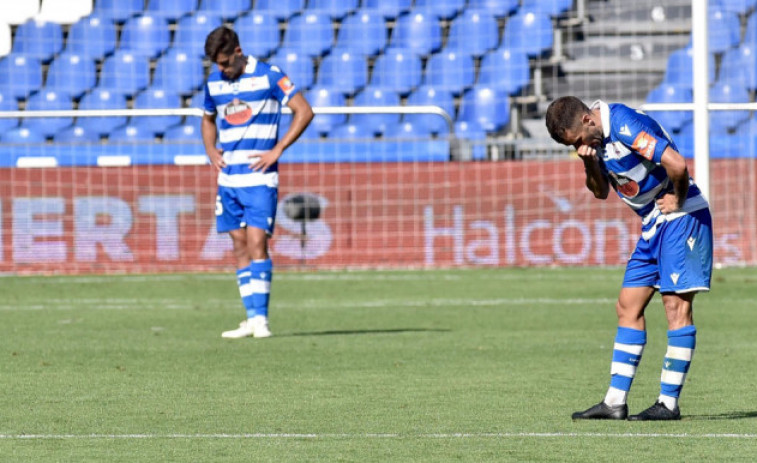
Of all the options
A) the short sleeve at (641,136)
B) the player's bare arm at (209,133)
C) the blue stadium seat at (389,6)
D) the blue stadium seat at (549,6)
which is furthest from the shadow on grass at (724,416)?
the blue stadium seat at (389,6)

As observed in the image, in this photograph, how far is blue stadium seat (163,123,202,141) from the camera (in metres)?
19.0

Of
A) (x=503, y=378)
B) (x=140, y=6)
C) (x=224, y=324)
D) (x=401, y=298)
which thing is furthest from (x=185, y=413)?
(x=140, y=6)

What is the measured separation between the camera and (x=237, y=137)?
9.12 meters

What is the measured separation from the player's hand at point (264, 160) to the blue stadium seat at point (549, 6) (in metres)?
11.2

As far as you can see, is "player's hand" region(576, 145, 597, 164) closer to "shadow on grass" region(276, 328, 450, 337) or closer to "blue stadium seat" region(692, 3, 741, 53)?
"shadow on grass" region(276, 328, 450, 337)

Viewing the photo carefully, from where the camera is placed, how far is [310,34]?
66.6 feet

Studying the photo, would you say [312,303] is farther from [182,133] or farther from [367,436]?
[182,133]

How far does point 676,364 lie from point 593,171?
0.83 m

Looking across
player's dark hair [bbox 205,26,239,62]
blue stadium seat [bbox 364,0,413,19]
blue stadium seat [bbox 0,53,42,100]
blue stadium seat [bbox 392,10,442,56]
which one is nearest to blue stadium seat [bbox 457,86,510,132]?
blue stadium seat [bbox 392,10,442,56]

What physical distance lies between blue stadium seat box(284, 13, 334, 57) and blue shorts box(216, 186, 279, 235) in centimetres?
1120

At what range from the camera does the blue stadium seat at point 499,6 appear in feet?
65.8

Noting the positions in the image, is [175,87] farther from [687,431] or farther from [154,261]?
[687,431]

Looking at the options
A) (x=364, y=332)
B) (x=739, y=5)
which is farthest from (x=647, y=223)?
(x=739, y=5)

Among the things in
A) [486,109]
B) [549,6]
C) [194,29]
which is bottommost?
[486,109]
